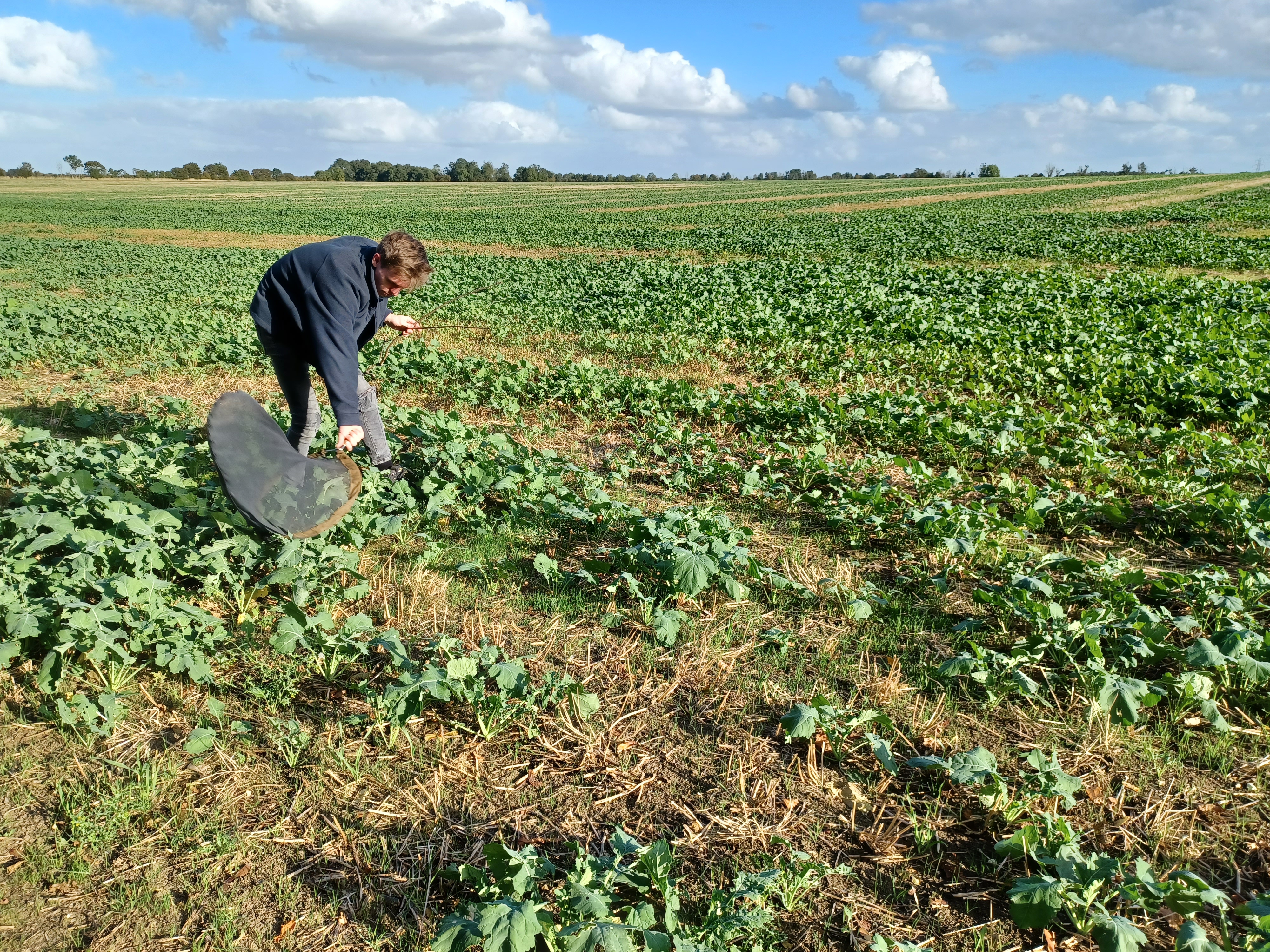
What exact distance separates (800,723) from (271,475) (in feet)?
9.78

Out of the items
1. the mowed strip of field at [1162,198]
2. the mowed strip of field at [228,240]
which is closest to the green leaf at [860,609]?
the mowed strip of field at [228,240]

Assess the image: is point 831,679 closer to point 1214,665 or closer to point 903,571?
point 903,571

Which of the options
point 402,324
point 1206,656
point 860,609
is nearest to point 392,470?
point 402,324

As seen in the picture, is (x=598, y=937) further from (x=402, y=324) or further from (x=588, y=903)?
(x=402, y=324)

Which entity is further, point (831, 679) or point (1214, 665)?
point (831, 679)

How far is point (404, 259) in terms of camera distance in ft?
14.4

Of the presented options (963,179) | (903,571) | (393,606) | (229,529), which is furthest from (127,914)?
(963,179)

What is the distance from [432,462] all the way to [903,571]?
11.3 feet

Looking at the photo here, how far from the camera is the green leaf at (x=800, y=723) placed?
287cm

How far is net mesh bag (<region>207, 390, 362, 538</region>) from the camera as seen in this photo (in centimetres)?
373

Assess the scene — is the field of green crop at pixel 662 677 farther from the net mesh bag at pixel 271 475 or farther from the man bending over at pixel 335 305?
the man bending over at pixel 335 305

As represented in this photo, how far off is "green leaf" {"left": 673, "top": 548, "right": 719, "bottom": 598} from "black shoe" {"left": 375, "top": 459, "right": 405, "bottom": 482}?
243 centimetres

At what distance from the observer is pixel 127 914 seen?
2293 millimetres

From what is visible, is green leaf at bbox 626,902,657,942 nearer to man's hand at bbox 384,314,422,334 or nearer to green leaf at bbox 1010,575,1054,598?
green leaf at bbox 1010,575,1054,598
